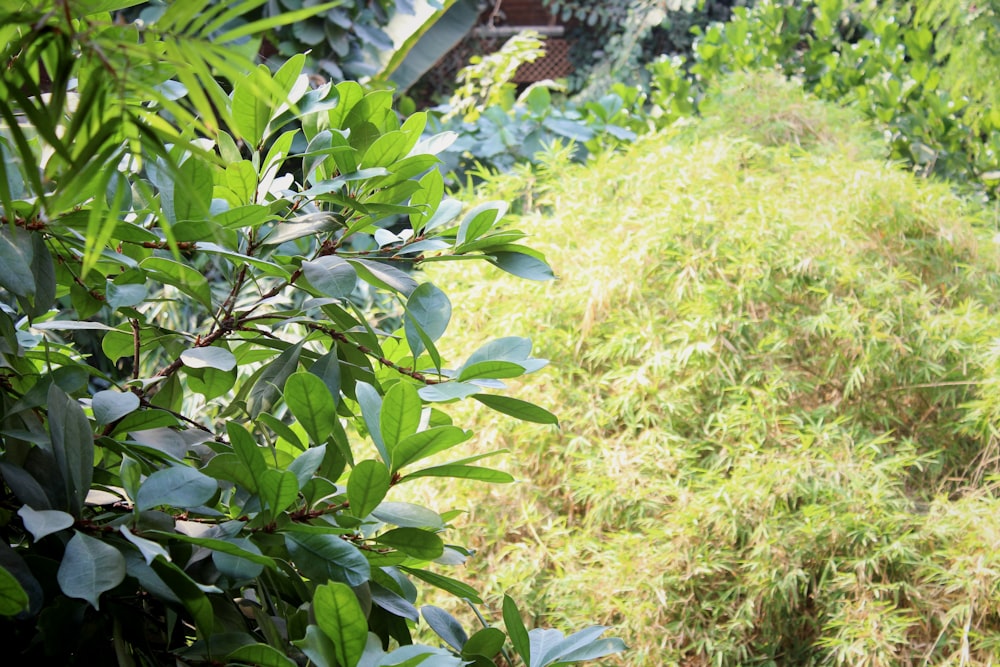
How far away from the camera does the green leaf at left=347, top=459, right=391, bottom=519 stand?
0.38 metres

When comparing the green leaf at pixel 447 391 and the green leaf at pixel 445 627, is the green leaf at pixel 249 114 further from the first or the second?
the green leaf at pixel 445 627

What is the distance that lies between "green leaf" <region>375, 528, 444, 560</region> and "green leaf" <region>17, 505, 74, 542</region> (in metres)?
0.15

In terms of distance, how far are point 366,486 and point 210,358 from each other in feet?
0.37

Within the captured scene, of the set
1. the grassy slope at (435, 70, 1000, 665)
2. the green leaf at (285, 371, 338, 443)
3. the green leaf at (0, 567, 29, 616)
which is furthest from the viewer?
the grassy slope at (435, 70, 1000, 665)

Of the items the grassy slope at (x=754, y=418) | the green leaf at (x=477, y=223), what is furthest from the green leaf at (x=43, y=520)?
the grassy slope at (x=754, y=418)

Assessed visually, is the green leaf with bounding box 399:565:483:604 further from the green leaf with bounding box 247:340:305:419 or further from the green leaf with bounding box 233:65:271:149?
the green leaf with bounding box 233:65:271:149

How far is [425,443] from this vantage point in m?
0.38

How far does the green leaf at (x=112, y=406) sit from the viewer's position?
0.40 m

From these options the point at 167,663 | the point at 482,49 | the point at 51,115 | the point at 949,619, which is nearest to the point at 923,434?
the point at 949,619

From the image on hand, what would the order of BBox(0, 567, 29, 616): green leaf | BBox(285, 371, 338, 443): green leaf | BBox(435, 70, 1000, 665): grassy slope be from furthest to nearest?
BBox(435, 70, 1000, 665): grassy slope → BBox(285, 371, 338, 443): green leaf → BBox(0, 567, 29, 616): green leaf

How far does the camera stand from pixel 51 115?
0.22 m

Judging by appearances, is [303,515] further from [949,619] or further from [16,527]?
[949,619]

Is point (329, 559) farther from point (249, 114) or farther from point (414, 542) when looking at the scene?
point (249, 114)

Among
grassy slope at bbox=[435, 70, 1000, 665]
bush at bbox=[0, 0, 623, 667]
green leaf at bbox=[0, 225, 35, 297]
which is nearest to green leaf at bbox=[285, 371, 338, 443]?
bush at bbox=[0, 0, 623, 667]
